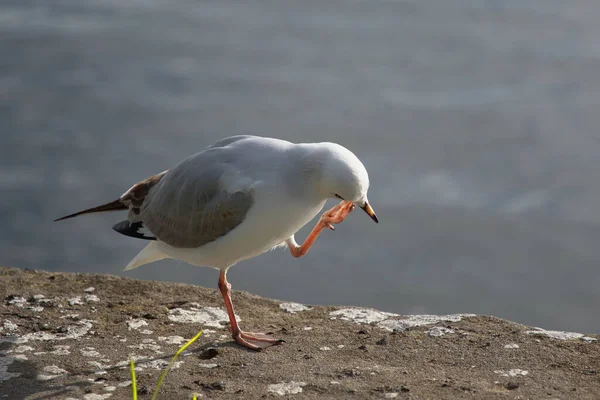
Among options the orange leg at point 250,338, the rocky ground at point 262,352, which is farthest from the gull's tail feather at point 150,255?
the orange leg at point 250,338

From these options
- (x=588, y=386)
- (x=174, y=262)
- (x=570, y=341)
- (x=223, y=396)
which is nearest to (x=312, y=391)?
(x=223, y=396)

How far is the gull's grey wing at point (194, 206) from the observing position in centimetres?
468

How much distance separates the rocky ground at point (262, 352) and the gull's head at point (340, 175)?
2.65 feet

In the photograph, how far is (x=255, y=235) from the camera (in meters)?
4.61

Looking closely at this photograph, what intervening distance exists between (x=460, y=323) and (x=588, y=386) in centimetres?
100

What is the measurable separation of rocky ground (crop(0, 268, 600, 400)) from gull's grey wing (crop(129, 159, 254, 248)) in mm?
462

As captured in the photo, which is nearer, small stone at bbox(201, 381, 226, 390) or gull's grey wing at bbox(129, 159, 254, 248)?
small stone at bbox(201, 381, 226, 390)

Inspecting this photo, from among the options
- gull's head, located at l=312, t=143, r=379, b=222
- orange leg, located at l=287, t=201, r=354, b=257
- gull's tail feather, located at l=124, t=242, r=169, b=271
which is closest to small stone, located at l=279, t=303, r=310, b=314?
orange leg, located at l=287, t=201, r=354, b=257

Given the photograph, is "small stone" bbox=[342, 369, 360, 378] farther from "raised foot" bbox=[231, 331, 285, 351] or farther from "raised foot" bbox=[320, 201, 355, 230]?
"raised foot" bbox=[320, 201, 355, 230]

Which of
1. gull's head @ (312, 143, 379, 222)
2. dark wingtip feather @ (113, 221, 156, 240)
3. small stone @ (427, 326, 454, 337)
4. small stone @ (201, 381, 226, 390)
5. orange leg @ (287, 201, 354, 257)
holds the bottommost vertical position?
small stone @ (201, 381, 226, 390)

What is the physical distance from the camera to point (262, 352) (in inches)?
176

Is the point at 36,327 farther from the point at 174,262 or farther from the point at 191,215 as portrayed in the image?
the point at 174,262

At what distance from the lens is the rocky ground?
3.94 m

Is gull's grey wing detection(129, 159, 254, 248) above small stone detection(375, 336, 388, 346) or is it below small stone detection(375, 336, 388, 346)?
above
